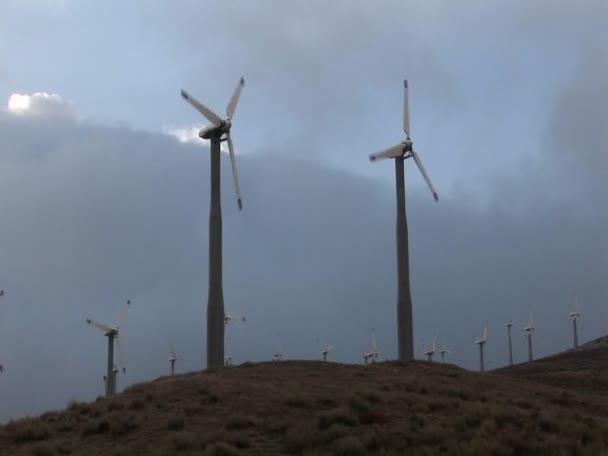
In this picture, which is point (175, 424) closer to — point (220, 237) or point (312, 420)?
point (312, 420)

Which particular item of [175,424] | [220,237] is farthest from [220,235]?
[175,424]

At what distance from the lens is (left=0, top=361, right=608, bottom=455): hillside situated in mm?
30531

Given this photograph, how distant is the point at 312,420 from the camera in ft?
111

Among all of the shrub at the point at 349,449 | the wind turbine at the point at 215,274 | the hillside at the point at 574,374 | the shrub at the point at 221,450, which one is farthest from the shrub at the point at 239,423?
the hillside at the point at 574,374

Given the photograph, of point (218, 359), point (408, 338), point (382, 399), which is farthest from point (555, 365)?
point (382, 399)

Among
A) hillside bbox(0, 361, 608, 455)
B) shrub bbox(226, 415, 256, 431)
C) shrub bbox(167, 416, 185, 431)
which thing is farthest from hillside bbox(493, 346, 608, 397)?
shrub bbox(167, 416, 185, 431)

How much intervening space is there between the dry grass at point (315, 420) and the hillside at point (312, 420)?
0.17ft

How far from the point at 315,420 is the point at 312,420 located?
23 cm

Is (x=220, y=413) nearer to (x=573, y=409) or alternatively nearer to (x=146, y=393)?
(x=146, y=393)

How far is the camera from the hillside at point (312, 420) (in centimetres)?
3053

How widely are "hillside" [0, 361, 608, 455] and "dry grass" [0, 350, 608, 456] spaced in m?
0.05

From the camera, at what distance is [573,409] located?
4325 cm

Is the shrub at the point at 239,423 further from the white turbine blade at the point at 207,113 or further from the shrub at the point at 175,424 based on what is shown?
the white turbine blade at the point at 207,113

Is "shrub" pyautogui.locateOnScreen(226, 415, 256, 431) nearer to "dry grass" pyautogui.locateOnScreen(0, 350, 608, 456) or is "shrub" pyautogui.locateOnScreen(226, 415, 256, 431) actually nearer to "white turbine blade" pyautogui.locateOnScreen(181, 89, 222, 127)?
"dry grass" pyautogui.locateOnScreen(0, 350, 608, 456)
